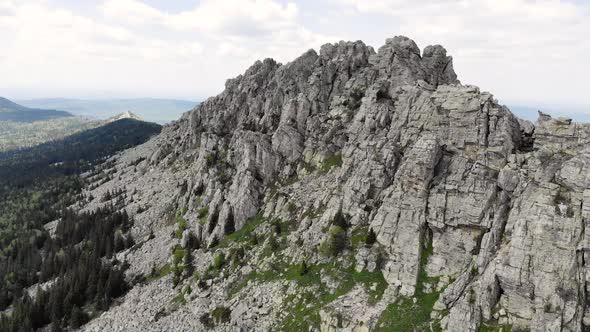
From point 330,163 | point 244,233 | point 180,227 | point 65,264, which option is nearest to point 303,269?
point 244,233

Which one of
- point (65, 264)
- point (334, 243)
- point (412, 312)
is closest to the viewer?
point (412, 312)

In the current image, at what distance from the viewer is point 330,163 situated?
279 ft

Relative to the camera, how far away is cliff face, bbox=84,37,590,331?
4525 centimetres

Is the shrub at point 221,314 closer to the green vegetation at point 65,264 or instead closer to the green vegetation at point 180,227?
the green vegetation at point 65,264

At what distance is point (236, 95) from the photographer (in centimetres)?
13812

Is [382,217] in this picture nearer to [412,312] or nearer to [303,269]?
[303,269]

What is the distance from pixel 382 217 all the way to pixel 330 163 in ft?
86.1

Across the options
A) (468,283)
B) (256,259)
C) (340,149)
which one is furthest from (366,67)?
(468,283)

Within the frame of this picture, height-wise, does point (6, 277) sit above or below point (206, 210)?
below

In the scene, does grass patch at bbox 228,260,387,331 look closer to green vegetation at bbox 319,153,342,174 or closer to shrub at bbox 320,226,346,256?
shrub at bbox 320,226,346,256

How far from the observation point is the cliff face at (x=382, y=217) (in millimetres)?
45250

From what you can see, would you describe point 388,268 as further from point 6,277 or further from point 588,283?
point 6,277

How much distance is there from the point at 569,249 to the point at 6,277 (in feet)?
451

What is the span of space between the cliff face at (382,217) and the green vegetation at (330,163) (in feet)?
1.58
